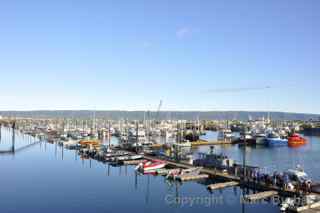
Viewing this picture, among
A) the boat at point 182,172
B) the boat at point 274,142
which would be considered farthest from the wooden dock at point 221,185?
the boat at point 274,142

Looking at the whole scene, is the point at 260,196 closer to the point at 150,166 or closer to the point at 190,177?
the point at 190,177

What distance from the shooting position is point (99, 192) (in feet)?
129

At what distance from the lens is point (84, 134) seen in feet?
343

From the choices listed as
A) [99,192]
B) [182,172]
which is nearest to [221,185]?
[182,172]

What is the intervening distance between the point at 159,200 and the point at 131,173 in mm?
14921

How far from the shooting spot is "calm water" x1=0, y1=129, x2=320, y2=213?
1312 inches

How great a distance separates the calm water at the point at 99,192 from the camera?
3331 centimetres

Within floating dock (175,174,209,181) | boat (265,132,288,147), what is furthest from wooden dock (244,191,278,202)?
boat (265,132,288,147)

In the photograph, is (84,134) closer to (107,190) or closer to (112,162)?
(112,162)

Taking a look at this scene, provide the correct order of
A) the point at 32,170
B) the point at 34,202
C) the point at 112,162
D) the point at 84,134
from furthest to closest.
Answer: the point at 84,134, the point at 112,162, the point at 32,170, the point at 34,202

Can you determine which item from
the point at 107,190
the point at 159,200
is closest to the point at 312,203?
the point at 159,200

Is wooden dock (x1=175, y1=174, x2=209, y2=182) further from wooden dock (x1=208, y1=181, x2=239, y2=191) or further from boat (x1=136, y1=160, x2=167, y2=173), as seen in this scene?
boat (x1=136, y1=160, x2=167, y2=173)

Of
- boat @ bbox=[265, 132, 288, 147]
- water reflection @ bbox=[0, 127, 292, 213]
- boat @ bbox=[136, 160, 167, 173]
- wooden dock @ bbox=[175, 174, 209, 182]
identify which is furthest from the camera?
boat @ bbox=[265, 132, 288, 147]

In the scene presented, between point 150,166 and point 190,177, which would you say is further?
point 150,166
